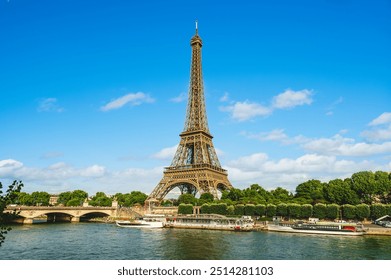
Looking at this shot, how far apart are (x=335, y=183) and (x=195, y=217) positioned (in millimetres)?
24749

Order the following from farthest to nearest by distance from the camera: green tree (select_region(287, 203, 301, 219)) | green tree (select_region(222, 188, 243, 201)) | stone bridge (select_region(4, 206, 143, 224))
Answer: green tree (select_region(222, 188, 243, 201)), stone bridge (select_region(4, 206, 143, 224)), green tree (select_region(287, 203, 301, 219))

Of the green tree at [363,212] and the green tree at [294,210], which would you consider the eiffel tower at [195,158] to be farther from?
the green tree at [363,212]

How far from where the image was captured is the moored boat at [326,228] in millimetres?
36134

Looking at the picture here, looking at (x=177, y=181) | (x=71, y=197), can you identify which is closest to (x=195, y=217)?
(x=177, y=181)

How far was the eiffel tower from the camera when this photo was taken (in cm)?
5934

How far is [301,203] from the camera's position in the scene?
172 ft

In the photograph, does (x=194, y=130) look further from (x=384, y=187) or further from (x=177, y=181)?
(x=384, y=187)

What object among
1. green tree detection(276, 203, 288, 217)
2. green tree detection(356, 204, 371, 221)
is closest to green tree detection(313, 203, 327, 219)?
green tree detection(276, 203, 288, 217)

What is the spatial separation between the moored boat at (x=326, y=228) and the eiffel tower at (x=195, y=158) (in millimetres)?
19402

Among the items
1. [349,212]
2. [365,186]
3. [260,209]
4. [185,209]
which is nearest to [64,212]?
[185,209]

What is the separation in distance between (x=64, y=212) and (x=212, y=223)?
90.9 feet

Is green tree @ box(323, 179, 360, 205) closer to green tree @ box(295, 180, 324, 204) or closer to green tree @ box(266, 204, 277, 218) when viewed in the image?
green tree @ box(295, 180, 324, 204)

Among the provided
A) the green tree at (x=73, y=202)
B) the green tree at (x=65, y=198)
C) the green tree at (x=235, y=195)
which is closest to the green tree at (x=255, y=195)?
the green tree at (x=235, y=195)

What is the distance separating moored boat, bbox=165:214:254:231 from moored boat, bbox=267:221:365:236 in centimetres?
422
